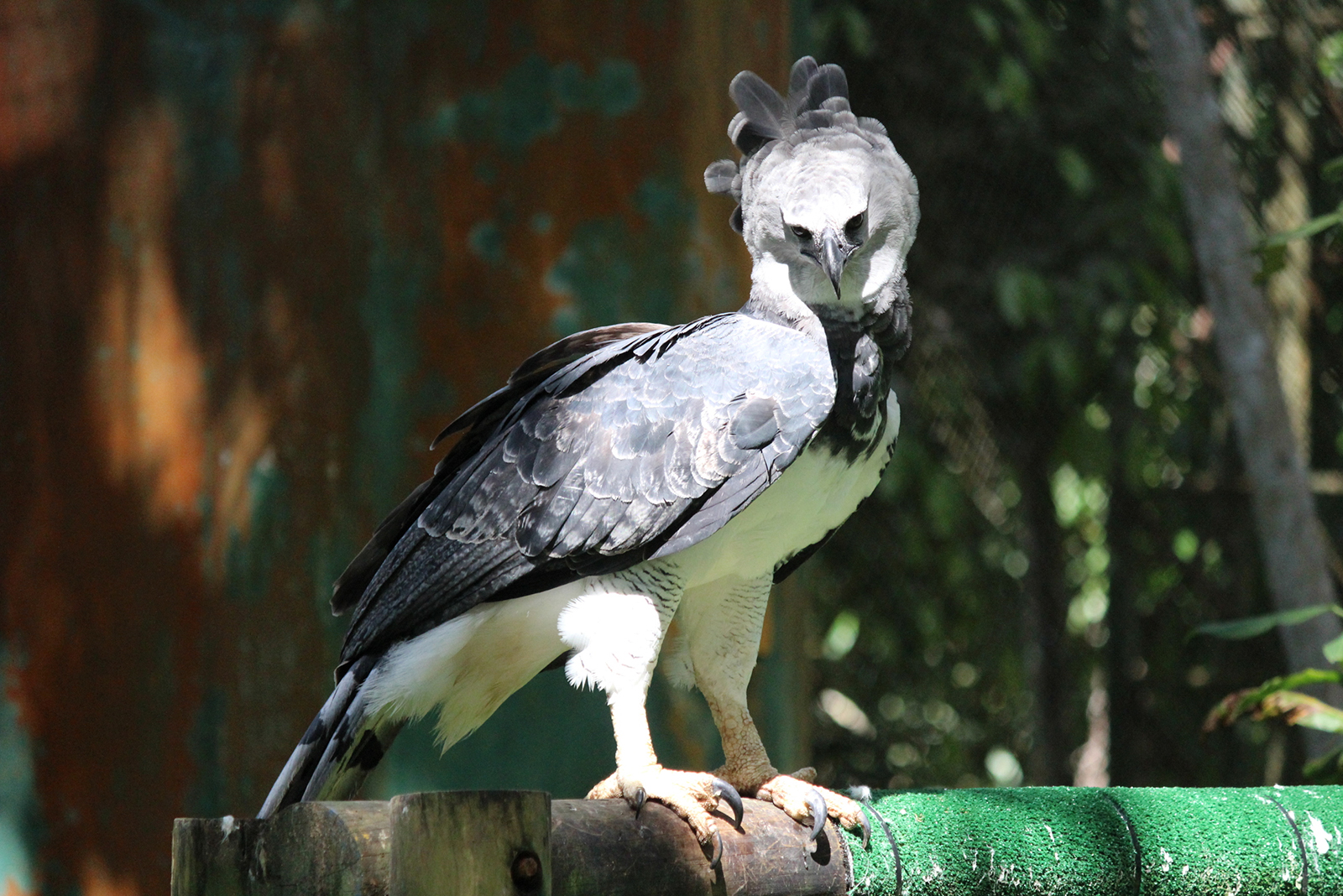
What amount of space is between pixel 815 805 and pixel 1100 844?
38cm

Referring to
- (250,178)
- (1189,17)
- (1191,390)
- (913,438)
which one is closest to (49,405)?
(250,178)


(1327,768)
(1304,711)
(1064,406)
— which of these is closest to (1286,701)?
(1304,711)

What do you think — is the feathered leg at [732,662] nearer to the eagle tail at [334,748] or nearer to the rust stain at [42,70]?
the eagle tail at [334,748]

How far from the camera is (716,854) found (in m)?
1.46

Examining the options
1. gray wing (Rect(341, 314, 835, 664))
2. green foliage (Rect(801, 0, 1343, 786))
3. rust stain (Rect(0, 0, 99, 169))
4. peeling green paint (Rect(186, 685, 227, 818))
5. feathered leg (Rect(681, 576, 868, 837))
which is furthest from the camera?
green foliage (Rect(801, 0, 1343, 786))

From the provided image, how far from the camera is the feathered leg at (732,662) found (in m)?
1.90

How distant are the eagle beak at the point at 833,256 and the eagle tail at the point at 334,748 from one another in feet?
2.88

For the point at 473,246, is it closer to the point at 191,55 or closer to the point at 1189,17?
the point at 191,55

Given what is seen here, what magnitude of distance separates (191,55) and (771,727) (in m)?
1.82

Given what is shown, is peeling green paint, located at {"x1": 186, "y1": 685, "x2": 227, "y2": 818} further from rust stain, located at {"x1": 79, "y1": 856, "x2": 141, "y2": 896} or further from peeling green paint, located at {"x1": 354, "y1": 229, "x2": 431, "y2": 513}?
peeling green paint, located at {"x1": 354, "y1": 229, "x2": 431, "y2": 513}

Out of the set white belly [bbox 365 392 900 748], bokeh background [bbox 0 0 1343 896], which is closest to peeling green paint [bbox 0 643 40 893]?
bokeh background [bbox 0 0 1343 896]

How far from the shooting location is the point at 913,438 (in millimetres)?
3234

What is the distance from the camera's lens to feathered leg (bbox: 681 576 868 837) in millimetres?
1897

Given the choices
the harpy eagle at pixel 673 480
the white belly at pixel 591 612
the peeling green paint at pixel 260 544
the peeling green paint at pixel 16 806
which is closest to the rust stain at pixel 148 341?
the peeling green paint at pixel 260 544
